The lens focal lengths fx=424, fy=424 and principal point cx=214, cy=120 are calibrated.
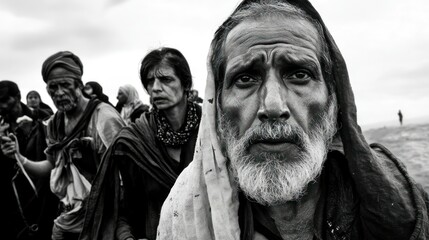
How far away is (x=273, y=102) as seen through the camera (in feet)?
5.19

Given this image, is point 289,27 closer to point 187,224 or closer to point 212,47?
point 212,47

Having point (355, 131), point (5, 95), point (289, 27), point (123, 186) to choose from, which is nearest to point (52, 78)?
point (5, 95)

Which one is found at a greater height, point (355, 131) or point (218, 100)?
point (218, 100)

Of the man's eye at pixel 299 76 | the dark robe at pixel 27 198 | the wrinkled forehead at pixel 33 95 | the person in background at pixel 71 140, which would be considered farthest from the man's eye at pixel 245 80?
the wrinkled forehead at pixel 33 95

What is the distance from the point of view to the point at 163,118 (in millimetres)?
3602

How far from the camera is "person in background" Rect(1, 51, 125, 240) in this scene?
3.85m

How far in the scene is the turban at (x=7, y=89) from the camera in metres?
5.14

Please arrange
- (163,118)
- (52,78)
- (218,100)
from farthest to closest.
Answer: (52,78), (163,118), (218,100)

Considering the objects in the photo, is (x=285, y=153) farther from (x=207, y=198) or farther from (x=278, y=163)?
(x=207, y=198)

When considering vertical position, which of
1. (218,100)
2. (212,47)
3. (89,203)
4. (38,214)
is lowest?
(38,214)

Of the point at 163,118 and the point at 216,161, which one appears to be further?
the point at 163,118

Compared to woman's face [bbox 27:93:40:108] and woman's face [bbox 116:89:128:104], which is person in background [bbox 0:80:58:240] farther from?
woman's face [bbox 27:93:40:108]

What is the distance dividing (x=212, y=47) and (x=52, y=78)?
2807 millimetres

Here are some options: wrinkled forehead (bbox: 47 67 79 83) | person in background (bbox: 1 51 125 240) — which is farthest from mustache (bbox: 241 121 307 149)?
wrinkled forehead (bbox: 47 67 79 83)
